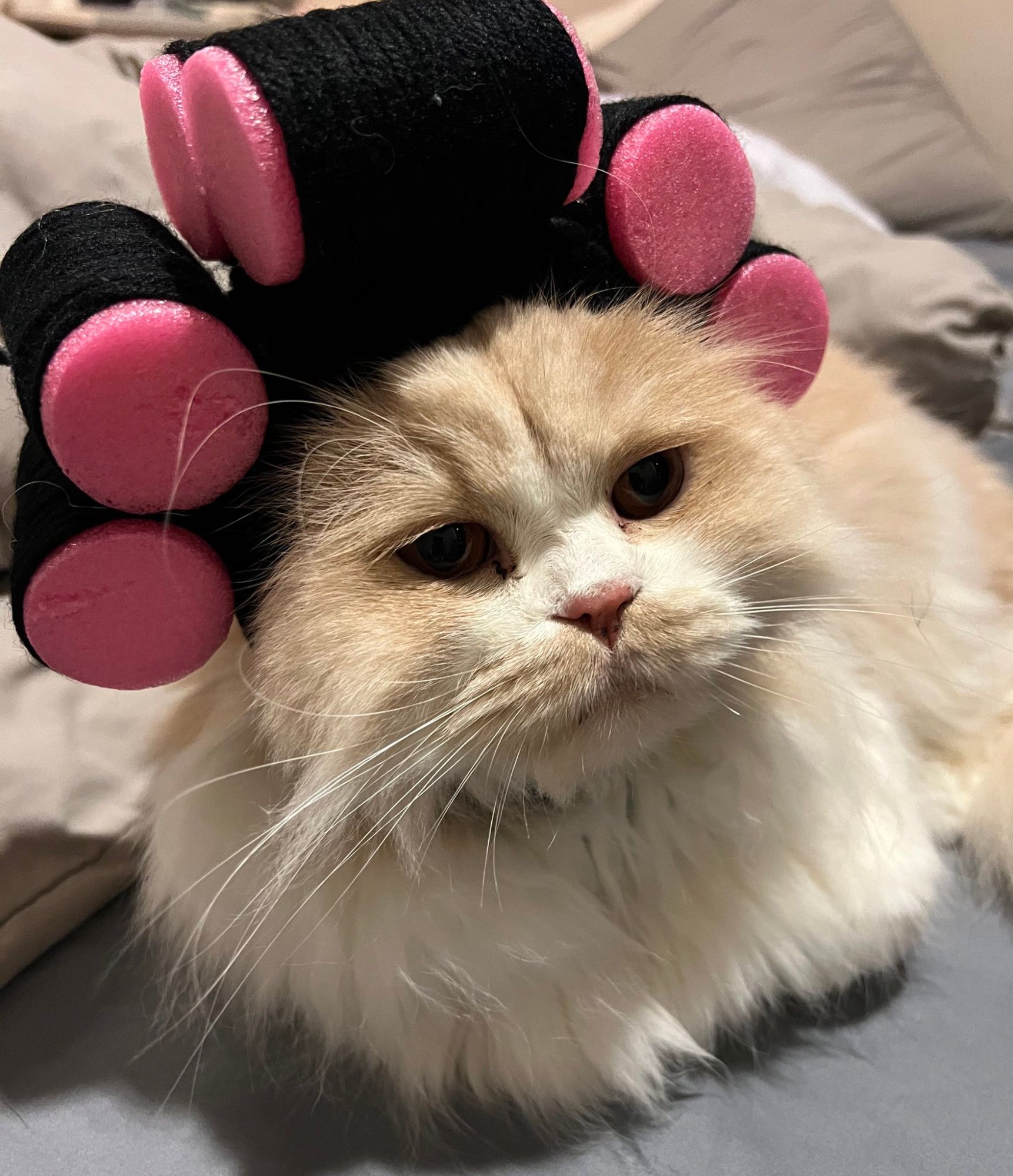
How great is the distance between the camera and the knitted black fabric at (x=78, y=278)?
1.57ft

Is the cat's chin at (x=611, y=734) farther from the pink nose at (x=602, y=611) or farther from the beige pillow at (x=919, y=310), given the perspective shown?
the beige pillow at (x=919, y=310)

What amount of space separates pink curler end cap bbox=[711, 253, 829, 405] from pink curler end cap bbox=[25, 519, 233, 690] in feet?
1.42

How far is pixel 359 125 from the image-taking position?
461mm

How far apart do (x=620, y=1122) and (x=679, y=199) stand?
734mm

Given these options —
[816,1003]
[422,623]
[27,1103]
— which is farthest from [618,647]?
[27,1103]

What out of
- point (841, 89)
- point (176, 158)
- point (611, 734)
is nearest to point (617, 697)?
point (611, 734)

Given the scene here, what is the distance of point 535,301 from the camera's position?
2.01ft

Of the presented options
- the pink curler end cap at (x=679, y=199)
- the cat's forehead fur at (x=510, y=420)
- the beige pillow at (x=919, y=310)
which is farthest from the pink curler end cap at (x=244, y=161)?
the beige pillow at (x=919, y=310)

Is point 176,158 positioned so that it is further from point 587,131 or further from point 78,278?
point 587,131

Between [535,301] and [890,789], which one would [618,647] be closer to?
[535,301]

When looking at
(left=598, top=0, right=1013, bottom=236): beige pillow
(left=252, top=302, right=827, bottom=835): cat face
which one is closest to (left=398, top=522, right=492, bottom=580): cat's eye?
(left=252, top=302, right=827, bottom=835): cat face

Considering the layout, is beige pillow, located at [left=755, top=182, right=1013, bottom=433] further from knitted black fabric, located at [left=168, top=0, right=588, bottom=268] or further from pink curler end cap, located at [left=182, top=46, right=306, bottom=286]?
pink curler end cap, located at [left=182, top=46, right=306, bottom=286]

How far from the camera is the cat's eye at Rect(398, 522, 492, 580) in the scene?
23.0 inches

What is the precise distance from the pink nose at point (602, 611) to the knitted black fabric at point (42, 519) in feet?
0.92
